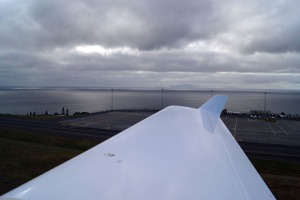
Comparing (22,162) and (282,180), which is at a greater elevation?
(22,162)

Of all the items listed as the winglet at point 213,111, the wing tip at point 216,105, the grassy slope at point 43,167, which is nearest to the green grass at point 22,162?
the grassy slope at point 43,167

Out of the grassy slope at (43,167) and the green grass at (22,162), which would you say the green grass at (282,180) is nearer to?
the grassy slope at (43,167)

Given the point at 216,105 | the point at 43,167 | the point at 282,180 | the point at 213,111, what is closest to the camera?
the point at 213,111

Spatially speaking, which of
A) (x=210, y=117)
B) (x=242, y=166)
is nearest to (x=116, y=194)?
(x=242, y=166)

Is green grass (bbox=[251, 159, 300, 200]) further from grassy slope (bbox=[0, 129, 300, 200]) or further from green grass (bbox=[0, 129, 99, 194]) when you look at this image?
green grass (bbox=[0, 129, 99, 194])

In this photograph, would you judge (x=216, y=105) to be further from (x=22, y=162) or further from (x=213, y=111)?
(x=22, y=162)

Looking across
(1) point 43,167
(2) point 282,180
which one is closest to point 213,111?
(2) point 282,180

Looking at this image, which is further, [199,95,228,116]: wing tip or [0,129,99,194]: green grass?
[0,129,99,194]: green grass

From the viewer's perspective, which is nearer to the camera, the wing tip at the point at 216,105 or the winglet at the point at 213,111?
the winglet at the point at 213,111

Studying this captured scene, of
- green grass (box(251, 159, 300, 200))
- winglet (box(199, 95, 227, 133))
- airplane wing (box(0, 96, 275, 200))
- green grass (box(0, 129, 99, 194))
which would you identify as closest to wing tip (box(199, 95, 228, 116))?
winglet (box(199, 95, 227, 133))
